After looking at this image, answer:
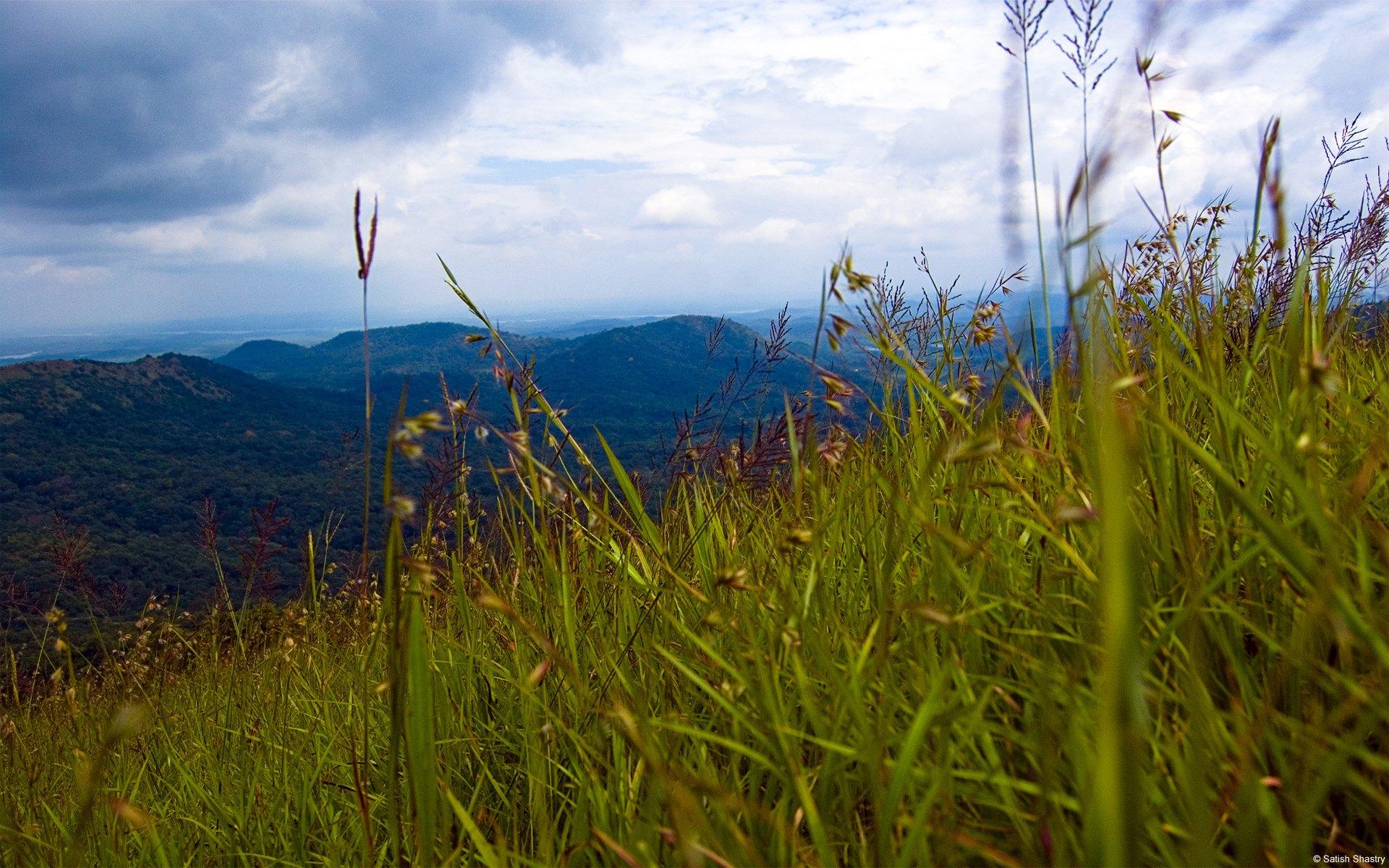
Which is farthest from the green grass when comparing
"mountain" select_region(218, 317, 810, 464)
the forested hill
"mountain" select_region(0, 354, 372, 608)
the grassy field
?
"mountain" select_region(218, 317, 810, 464)

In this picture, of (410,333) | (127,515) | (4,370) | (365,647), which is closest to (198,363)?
(4,370)

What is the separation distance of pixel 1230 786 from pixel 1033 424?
4.32 ft

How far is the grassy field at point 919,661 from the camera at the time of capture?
0.81 metres

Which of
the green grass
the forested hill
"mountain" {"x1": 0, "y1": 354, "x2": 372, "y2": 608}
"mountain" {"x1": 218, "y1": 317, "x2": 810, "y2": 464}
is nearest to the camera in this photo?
the green grass

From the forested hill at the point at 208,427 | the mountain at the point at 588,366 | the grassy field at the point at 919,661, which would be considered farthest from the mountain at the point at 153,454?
the grassy field at the point at 919,661

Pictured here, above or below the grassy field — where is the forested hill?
below

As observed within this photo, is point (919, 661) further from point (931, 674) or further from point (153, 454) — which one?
point (153, 454)

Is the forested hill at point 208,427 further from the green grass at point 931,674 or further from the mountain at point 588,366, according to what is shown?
the green grass at point 931,674

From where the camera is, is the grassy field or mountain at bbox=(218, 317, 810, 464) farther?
mountain at bbox=(218, 317, 810, 464)

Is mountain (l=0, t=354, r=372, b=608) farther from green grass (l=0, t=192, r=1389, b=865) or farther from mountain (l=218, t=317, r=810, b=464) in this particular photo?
green grass (l=0, t=192, r=1389, b=865)

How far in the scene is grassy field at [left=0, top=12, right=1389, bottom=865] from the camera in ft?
2.67

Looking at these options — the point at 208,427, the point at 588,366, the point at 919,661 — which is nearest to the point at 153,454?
the point at 208,427

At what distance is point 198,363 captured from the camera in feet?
339

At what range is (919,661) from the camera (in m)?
1.25
